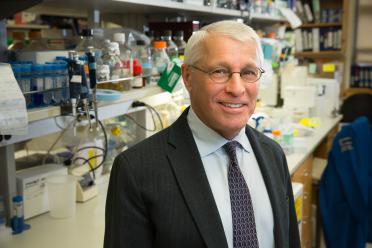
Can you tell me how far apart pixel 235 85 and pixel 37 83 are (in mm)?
707

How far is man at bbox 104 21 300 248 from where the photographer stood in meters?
1.03

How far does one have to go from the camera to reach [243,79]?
1.10 m

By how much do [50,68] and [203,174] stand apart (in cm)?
69

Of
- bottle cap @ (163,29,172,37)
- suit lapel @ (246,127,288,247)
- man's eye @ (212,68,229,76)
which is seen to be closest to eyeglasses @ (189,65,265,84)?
man's eye @ (212,68,229,76)

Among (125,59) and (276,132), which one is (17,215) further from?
(276,132)

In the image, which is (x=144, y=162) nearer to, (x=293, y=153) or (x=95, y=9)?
(x=95, y=9)

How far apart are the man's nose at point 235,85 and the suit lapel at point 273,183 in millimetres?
263

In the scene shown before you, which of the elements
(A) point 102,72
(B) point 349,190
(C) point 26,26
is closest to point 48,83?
(A) point 102,72

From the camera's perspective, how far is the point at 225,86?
3.51ft

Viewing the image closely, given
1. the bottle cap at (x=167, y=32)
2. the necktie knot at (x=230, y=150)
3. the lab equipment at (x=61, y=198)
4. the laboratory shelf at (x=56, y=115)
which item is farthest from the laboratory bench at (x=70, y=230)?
the bottle cap at (x=167, y=32)

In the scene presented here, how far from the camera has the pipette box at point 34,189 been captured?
162 cm

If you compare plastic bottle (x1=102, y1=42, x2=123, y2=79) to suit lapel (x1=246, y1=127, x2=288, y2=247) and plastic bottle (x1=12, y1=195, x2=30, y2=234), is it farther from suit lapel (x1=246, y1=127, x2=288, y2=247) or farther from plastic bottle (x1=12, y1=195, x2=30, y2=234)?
suit lapel (x1=246, y1=127, x2=288, y2=247)

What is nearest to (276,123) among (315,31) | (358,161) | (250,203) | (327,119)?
(358,161)

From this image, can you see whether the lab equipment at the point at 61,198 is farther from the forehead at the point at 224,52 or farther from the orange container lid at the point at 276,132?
the orange container lid at the point at 276,132
